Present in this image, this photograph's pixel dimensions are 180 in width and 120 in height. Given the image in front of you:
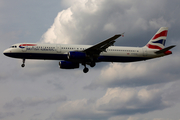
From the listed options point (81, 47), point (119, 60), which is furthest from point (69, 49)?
point (119, 60)

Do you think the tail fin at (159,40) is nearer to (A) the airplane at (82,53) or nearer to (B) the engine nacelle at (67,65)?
(A) the airplane at (82,53)

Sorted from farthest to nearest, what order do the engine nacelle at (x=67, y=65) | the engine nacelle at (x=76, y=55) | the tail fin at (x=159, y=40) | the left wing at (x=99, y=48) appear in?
the tail fin at (x=159, y=40)
the engine nacelle at (x=67, y=65)
the engine nacelle at (x=76, y=55)
the left wing at (x=99, y=48)

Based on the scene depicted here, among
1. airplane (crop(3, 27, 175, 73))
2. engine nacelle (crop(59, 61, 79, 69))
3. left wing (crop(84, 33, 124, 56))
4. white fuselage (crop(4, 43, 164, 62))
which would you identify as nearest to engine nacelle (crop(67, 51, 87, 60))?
airplane (crop(3, 27, 175, 73))

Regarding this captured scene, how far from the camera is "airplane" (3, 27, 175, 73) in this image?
51312 mm

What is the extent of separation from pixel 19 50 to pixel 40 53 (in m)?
4.18

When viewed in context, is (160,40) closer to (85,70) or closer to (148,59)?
(148,59)

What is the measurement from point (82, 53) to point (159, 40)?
21.4 metres

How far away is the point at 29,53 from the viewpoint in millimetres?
51219

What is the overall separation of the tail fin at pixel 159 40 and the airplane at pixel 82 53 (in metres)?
2.03

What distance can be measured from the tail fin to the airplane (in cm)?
203

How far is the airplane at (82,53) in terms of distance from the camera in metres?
51.3

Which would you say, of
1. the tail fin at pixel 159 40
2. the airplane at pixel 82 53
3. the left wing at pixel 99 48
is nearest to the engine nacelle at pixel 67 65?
the airplane at pixel 82 53

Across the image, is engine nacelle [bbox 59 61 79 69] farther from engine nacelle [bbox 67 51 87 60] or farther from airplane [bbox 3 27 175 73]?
engine nacelle [bbox 67 51 87 60]

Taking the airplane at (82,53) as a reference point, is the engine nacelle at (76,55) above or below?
below
